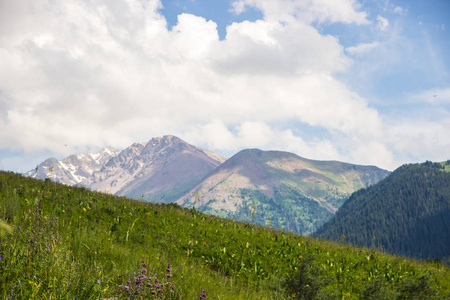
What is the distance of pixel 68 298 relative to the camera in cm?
439

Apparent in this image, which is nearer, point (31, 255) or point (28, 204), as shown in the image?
point (31, 255)

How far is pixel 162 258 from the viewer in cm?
771

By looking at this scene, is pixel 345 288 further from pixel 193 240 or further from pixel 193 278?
pixel 193 278

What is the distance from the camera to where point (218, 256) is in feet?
40.1

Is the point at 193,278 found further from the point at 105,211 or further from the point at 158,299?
the point at 105,211

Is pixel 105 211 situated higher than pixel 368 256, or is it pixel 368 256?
pixel 105 211

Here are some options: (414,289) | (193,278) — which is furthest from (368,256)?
(193,278)

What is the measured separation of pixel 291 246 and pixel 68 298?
11576mm

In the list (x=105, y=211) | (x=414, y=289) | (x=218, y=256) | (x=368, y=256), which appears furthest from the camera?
(x=368, y=256)

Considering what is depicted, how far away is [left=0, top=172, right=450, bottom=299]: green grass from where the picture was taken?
5.15m

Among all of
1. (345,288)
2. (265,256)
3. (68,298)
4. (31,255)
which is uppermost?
(31,255)

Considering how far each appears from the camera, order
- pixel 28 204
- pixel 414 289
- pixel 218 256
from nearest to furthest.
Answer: pixel 414 289, pixel 28 204, pixel 218 256

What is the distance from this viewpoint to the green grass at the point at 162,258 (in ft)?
16.9

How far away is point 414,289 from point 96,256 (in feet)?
31.9
